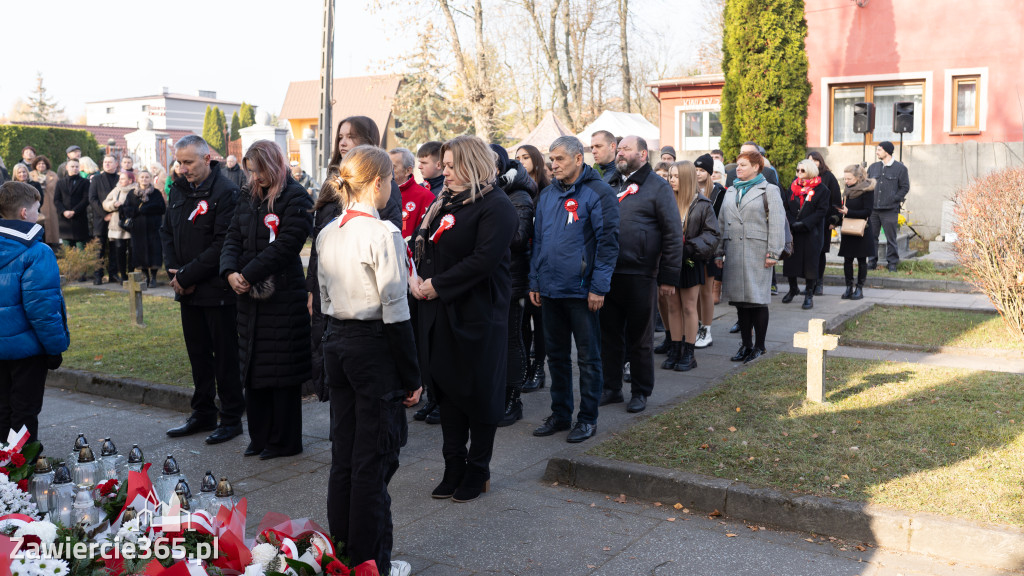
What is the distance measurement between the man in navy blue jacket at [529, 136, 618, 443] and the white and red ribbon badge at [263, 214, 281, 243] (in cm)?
184

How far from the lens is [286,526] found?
3.72m

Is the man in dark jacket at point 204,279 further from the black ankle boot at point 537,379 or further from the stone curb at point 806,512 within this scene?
the stone curb at point 806,512

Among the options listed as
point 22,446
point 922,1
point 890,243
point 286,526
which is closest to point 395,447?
point 286,526

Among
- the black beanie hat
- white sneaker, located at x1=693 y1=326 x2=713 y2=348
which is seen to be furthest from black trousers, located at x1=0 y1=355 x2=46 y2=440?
the black beanie hat

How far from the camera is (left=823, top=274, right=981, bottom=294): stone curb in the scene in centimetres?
1380

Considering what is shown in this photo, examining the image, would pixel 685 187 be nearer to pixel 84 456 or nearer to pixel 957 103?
pixel 84 456

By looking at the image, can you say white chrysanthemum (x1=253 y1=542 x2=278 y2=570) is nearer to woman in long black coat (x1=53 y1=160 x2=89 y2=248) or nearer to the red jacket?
the red jacket

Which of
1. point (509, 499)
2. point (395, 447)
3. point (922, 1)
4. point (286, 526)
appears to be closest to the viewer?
point (286, 526)

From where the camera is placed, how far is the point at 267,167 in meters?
5.97

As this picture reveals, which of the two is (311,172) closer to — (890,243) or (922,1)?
(890,243)

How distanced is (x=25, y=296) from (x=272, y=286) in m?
1.47

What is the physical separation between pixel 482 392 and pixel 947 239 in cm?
1572

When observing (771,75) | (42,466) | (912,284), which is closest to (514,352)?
(42,466)

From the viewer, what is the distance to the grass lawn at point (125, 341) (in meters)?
8.77
